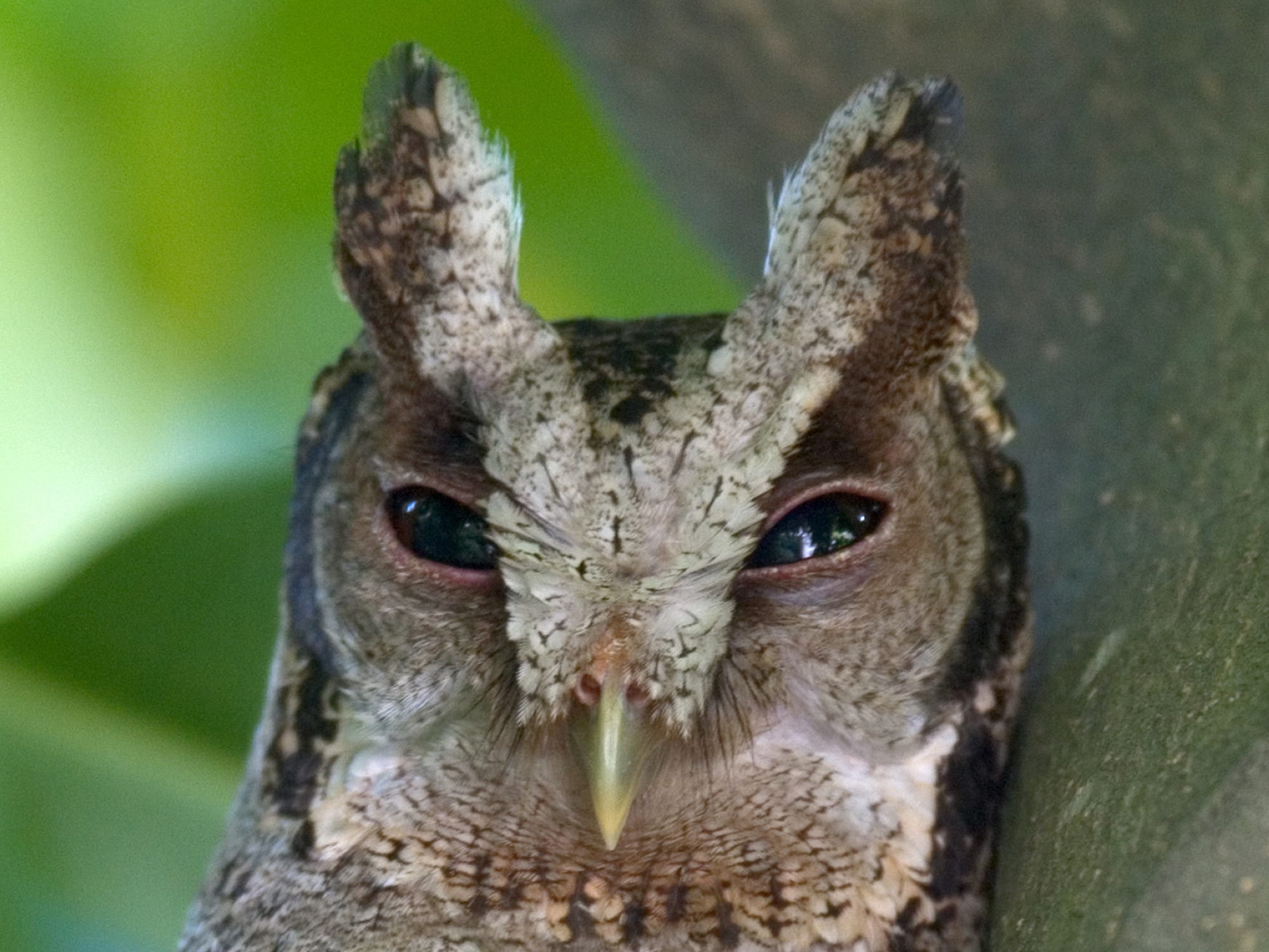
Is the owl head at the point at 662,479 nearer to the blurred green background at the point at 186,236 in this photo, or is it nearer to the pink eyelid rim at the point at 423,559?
the pink eyelid rim at the point at 423,559

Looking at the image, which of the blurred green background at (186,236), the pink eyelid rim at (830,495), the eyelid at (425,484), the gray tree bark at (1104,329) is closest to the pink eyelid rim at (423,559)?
the eyelid at (425,484)

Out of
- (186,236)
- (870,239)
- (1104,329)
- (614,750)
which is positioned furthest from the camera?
(186,236)

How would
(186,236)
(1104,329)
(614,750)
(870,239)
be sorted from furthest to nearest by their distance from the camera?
(186,236) → (1104,329) → (870,239) → (614,750)

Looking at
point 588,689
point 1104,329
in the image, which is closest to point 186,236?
point 1104,329

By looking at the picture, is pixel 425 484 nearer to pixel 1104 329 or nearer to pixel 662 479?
pixel 662 479

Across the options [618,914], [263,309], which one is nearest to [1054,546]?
[618,914]

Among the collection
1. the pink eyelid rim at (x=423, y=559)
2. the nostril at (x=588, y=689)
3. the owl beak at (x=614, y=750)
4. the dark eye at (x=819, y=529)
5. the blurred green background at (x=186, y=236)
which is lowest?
the owl beak at (x=614, y=750)

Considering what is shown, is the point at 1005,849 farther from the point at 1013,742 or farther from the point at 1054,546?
the point at 1054,546
